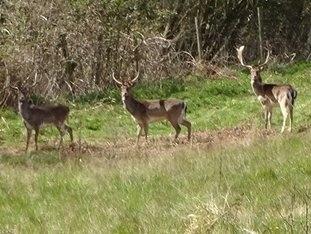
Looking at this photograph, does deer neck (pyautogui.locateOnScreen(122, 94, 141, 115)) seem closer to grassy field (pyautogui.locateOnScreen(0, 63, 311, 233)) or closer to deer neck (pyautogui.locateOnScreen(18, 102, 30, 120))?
grassy field (pyautogui.locateOnScreen(0, 63, 311, 233))

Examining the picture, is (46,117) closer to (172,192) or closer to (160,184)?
(160,184)

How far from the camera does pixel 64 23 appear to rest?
70.3 feet

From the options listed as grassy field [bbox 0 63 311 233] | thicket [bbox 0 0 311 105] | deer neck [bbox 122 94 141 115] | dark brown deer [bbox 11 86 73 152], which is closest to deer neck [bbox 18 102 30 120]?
dark brown deer [bbox 11 86 73 152]

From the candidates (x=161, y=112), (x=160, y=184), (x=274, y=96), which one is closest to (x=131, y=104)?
(x=161, y=112)

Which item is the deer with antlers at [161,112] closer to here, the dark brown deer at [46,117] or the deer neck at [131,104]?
the deer neck at [131,104]

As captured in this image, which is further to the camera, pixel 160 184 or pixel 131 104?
pixel 131 104

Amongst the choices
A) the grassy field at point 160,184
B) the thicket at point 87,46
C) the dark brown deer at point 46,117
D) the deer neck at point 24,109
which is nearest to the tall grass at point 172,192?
the grassy field at point 160,184

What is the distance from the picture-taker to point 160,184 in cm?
855

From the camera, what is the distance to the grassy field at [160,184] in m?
6.38

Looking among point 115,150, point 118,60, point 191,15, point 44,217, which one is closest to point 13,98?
point 118,60

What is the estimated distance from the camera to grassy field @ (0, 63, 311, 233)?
6.38m

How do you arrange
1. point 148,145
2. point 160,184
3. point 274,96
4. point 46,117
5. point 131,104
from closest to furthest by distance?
point 160,184, point 148,145, point 274,96, point 46,117, point 131,104

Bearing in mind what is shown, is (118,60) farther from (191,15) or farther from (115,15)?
(191,15)

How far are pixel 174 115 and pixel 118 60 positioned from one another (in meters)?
6.55
